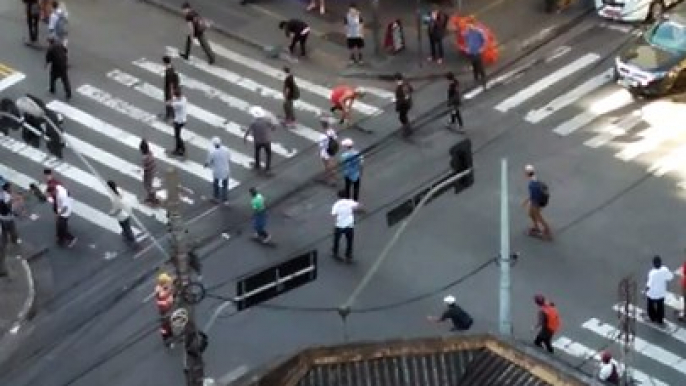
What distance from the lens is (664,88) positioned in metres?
42.7

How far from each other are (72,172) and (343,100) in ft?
20.9

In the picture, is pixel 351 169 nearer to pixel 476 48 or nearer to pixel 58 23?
pixel 476 48

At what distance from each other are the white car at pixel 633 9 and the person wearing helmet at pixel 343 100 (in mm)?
7914

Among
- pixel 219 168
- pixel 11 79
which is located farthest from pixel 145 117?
pixel 219 168

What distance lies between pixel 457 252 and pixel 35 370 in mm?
8888

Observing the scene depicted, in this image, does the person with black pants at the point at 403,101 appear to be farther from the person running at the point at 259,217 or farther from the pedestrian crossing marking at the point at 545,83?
the person running at the point at 259,217

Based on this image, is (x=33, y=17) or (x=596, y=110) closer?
(x=596, y=110)

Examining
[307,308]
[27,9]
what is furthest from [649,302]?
[27,9]

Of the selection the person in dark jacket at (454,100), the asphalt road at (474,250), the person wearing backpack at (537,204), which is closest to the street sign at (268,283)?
the asphalt road at (474,250)

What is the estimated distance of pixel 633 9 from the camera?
152 feet

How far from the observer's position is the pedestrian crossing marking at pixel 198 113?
40.9m

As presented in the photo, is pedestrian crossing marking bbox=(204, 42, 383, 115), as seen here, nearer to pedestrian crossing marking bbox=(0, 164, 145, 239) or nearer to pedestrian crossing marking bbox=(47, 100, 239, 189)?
pedestrian crossing marking bbox=(47, 100, 239, 189)

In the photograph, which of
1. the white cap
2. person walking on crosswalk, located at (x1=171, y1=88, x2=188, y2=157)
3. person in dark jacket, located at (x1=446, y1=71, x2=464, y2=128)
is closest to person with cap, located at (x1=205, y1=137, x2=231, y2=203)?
the white cap

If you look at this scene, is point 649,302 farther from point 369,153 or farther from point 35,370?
point 35,370
